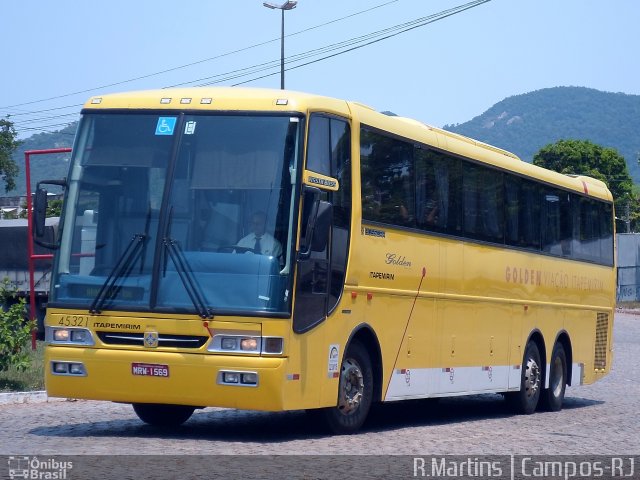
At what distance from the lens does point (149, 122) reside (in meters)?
11.8

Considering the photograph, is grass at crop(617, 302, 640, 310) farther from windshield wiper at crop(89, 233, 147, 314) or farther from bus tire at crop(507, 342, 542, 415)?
windshield wiper at crop(89, 233, 147, 314)

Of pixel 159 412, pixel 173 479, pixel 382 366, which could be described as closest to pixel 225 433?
pixel 159 412

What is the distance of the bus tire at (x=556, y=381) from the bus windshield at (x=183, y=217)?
907 centimetres

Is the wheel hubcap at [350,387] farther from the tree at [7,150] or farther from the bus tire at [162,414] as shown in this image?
the tree at [7,150]

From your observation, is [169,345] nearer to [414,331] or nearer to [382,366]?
[382,366]

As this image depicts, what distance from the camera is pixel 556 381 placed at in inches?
763

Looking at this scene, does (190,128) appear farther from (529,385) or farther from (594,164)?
(594,164)

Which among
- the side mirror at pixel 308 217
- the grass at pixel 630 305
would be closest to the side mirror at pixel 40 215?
the side mirror at pixel 308 217

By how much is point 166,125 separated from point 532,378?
29.1 ft

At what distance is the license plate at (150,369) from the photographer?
36.5 feet

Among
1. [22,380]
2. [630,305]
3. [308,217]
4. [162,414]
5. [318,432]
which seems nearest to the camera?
[308,217]

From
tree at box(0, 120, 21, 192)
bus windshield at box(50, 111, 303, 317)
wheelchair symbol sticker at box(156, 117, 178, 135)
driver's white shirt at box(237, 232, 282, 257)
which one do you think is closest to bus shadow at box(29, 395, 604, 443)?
bus windshield at box(50, 111, 303, 317)

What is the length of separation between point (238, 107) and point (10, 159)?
85.1 m

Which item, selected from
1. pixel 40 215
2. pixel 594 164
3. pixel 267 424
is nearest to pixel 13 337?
pixel 267 424
